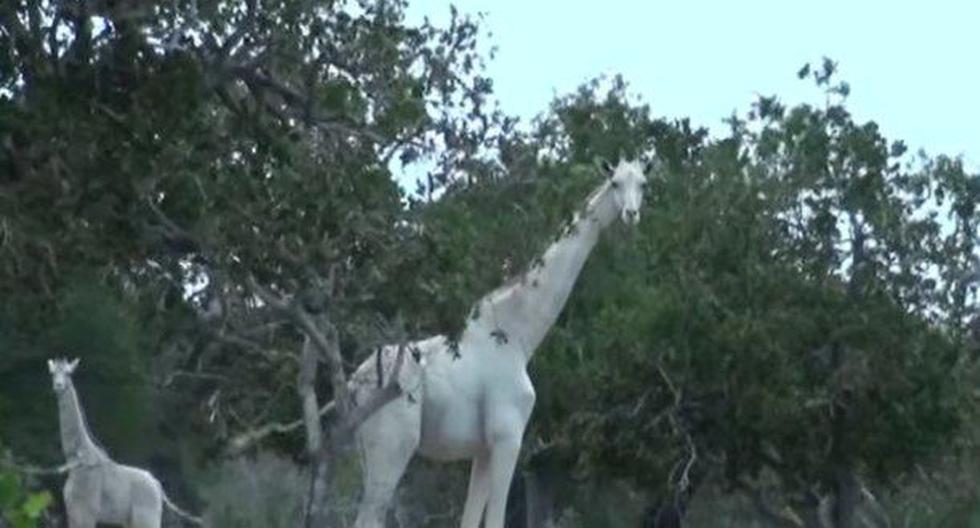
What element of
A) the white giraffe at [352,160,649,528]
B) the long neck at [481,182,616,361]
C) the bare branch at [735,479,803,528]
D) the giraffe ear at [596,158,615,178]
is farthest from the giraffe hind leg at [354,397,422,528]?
Answer: the bare branch at [735,479,803,528]

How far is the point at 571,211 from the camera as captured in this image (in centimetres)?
2369

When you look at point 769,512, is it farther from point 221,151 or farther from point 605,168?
point 221,151

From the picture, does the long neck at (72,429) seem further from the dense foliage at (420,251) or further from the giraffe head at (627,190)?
the giraffe head at (627,190)

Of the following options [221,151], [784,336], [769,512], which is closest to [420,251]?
[221,151]

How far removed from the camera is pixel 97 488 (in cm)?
2339

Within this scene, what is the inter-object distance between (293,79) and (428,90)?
156 cm

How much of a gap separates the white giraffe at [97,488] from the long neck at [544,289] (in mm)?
2893

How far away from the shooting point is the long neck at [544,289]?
2209 centimetres

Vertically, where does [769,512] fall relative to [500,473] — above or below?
above

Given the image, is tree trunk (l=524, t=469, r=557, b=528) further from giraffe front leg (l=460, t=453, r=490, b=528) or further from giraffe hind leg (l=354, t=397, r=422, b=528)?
giraffe hind leg (l=354, t=397, r=422, b=528)

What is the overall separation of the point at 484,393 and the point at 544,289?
794mm

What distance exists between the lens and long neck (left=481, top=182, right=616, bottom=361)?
2209 cm

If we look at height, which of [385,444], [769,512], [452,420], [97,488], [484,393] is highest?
[769,512]

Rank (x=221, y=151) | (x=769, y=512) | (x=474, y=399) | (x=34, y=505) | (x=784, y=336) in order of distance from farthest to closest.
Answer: (x=769, y=512)
(x=784, y=336)
(x=474, y=399)
(x=221, y=151)
(x=34, y=505)
